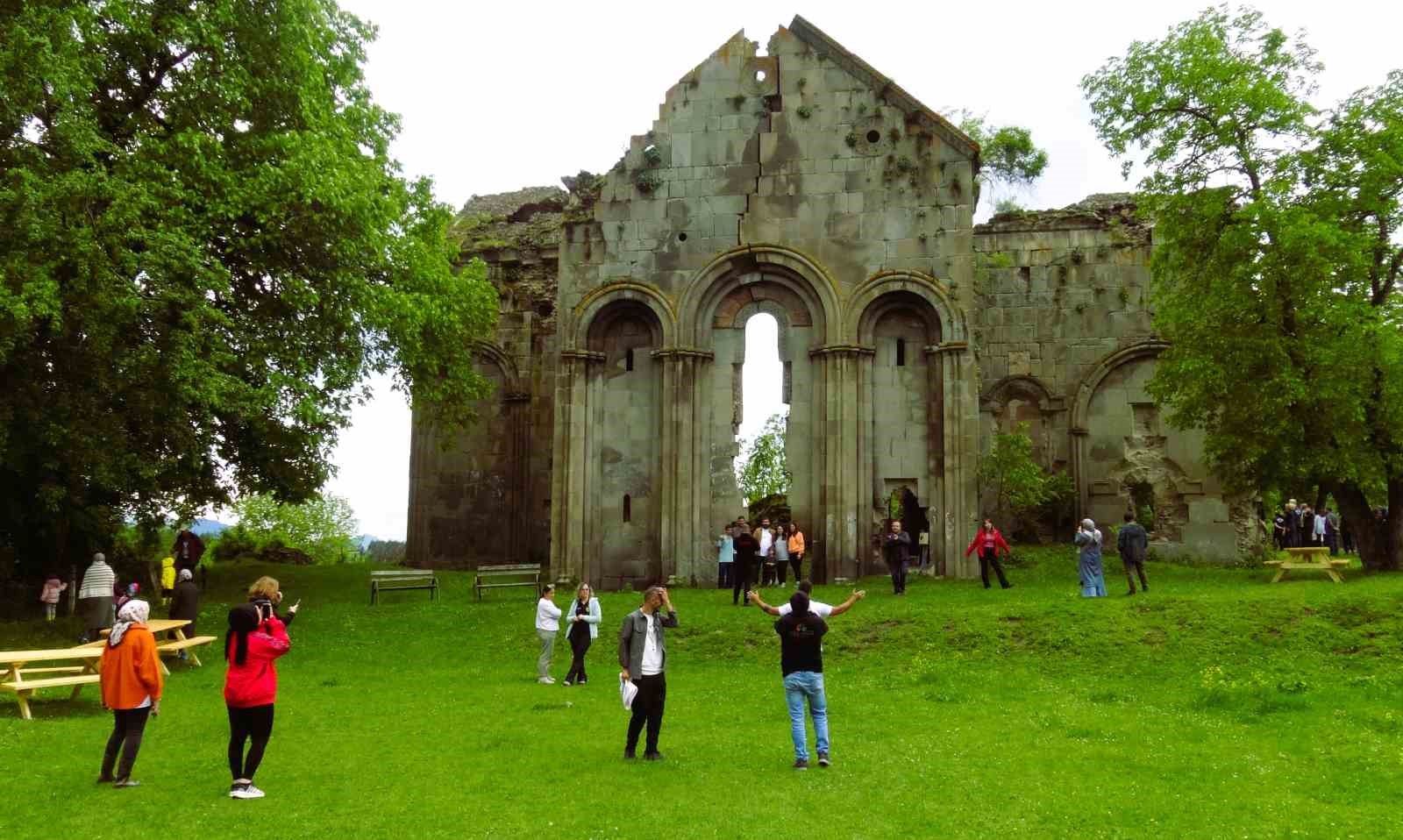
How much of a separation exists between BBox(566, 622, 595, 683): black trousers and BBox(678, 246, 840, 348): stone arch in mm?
11219

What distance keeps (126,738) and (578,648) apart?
6995 millimetres

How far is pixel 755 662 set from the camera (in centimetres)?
1717

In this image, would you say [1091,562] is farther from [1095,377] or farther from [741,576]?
[1095,377]

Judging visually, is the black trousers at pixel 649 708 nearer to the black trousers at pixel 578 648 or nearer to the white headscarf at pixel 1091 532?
the black trousers at pixel 578 648

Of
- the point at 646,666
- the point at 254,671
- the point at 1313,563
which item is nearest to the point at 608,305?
the point at 1313,563

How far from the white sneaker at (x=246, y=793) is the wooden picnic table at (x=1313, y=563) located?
18536 mm

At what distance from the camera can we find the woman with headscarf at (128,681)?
9.69 m

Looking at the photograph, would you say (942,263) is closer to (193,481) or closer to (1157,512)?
(1157,512)

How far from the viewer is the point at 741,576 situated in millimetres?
21375

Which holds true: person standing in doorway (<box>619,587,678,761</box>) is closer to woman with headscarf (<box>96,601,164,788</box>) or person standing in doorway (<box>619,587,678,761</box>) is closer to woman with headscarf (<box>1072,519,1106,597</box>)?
woman with headscarf (<box>96,601,164,788</box>)

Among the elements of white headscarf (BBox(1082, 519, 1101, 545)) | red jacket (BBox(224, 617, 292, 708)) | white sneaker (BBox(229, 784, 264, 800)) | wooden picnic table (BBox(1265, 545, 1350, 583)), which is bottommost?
white sneaker (BBox(229, 784, 264, 800))

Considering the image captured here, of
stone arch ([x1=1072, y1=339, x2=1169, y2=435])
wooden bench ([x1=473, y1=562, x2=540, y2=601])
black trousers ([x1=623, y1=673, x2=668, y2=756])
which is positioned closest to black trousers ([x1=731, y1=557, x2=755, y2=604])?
wooden bench ([x1=473, y1=562, x2=540, y2=601])

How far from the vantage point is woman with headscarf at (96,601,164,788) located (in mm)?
9688

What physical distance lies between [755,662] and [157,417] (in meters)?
11.6
